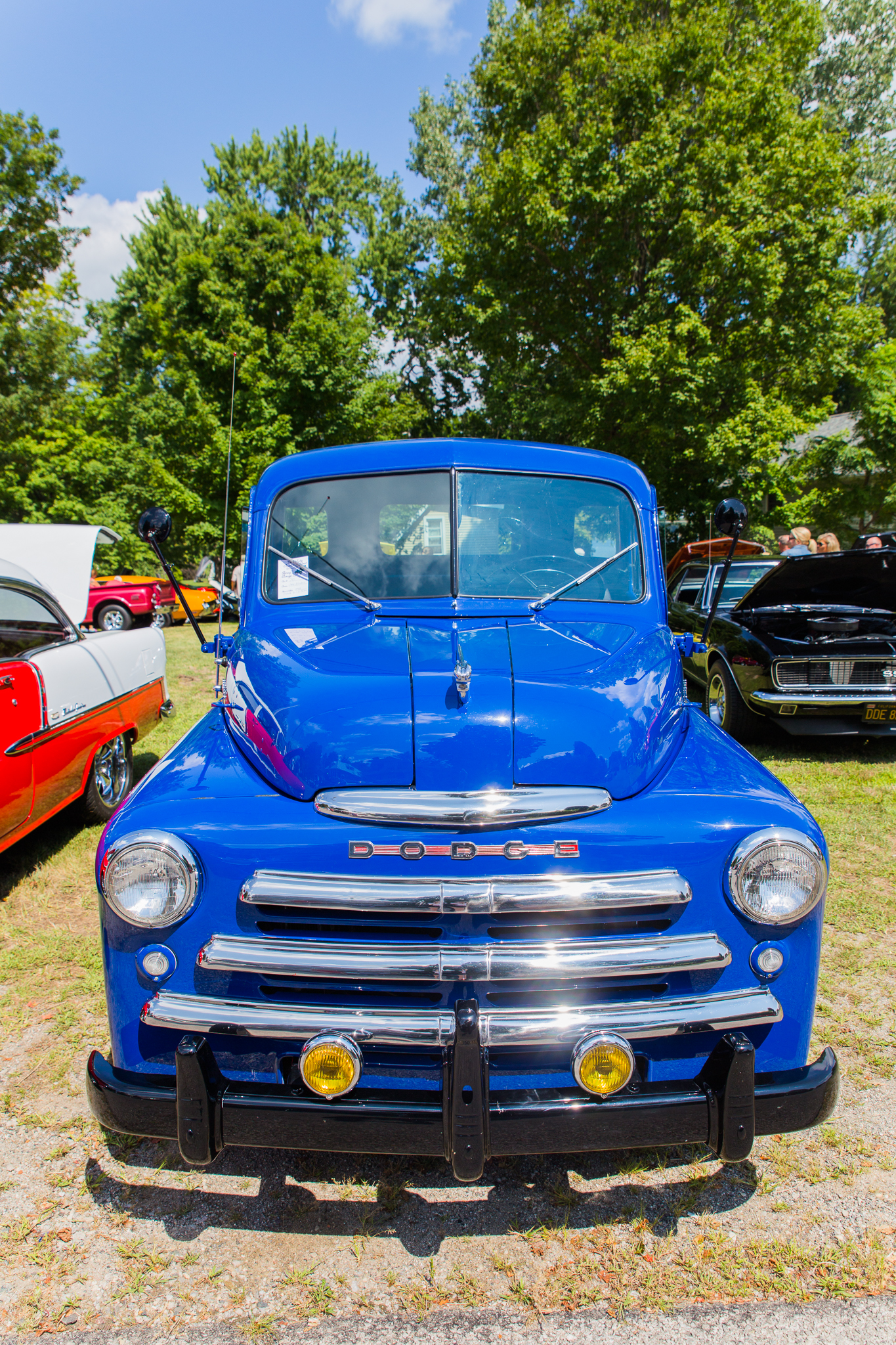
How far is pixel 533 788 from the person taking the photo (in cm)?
215

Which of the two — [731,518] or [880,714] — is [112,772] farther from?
[880,714]

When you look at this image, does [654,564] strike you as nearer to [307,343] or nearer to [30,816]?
[30,816]

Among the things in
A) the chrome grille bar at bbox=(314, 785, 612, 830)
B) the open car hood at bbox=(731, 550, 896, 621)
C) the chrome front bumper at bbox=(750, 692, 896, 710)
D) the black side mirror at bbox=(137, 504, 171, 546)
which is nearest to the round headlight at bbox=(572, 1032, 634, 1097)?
the chrome grille bar at bbox=(314, 785, 612, 830)

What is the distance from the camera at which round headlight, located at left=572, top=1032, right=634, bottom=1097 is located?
1824mm

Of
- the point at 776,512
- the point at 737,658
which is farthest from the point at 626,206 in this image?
the point at 737,658

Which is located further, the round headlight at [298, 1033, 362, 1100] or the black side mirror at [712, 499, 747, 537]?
the black side mirror at [712, 499, 747, 537]

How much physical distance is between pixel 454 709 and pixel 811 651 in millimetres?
5282

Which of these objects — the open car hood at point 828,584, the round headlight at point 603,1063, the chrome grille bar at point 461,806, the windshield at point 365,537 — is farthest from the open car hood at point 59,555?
the open car hood at point 828,584

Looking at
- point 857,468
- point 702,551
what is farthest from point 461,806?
point 857,468

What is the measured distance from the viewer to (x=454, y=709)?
228cm

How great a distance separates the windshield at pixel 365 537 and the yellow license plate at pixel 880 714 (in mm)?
4944

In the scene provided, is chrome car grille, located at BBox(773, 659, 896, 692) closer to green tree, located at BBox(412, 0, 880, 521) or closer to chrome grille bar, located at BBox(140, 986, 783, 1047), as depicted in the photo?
chrome grille bar, located at BBox(140, 986, 783, 1047)

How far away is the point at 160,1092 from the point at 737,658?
6.29 meters

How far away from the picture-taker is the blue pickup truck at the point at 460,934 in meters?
1.84
